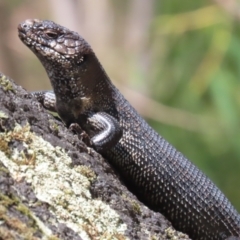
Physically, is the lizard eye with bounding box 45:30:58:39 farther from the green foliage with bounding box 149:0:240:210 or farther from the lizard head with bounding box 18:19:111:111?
the green foliage with bounding box 149:0:240:210

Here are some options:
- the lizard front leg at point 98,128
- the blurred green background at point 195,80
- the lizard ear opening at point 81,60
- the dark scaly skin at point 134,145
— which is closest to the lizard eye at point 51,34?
the dark scaly skin at point 134,145

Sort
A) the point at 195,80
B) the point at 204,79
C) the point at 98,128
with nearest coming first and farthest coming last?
the point at 98,128 < the point at 204,79 < the point at 195,80

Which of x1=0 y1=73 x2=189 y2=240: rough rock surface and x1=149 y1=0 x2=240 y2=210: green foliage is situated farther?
x1=149 y1=0 x2=240 y2=210: green foliage

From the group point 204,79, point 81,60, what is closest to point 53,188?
point 81,60

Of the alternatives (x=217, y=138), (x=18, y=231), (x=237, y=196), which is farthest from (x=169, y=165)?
(x=237, y=196)

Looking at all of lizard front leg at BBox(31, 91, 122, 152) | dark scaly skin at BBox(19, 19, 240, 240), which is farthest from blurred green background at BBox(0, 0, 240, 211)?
lizard front leg at BBox(31, 91, 122, 152)

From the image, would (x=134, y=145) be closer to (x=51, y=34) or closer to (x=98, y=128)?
(x=98, y=128)

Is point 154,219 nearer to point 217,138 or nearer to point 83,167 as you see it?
point 83,167
